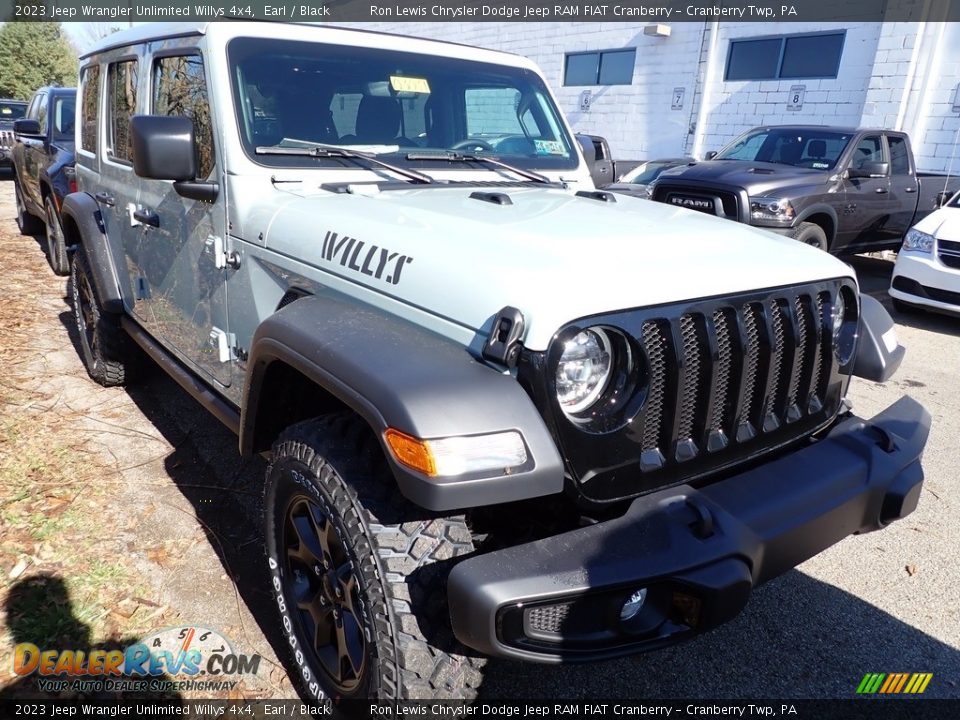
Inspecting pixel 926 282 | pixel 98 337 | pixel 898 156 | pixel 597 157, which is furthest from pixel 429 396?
pixel 898 156

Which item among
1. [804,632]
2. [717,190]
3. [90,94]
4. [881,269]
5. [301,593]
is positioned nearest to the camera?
[301,593]

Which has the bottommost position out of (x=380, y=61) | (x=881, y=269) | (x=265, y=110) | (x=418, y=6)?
(x=881, y=269)

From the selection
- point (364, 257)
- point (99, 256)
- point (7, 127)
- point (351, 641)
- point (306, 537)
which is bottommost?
point (351, 641)

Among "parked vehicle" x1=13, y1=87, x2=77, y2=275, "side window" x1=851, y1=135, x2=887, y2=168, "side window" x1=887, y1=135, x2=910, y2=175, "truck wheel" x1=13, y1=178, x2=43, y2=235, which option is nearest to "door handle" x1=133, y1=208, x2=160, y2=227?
"parked vehicle" x1=13, y1=87, x2=77, y2=275

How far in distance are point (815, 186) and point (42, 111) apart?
860cm

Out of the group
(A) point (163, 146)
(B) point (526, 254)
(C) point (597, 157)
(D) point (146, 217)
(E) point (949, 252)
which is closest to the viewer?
(B) point (526, 254)

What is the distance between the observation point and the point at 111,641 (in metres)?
2.38

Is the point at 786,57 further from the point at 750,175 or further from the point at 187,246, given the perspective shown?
the point at 187,246

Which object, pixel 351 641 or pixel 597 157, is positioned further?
pixel 597 157

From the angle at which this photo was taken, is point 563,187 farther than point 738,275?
Yes

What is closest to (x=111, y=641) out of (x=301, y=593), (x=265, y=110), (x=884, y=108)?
(x=301, y=593)

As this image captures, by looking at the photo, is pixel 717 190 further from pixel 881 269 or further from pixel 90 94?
pixel 90 94

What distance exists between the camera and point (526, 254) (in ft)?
6.06

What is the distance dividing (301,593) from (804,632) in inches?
70.7
